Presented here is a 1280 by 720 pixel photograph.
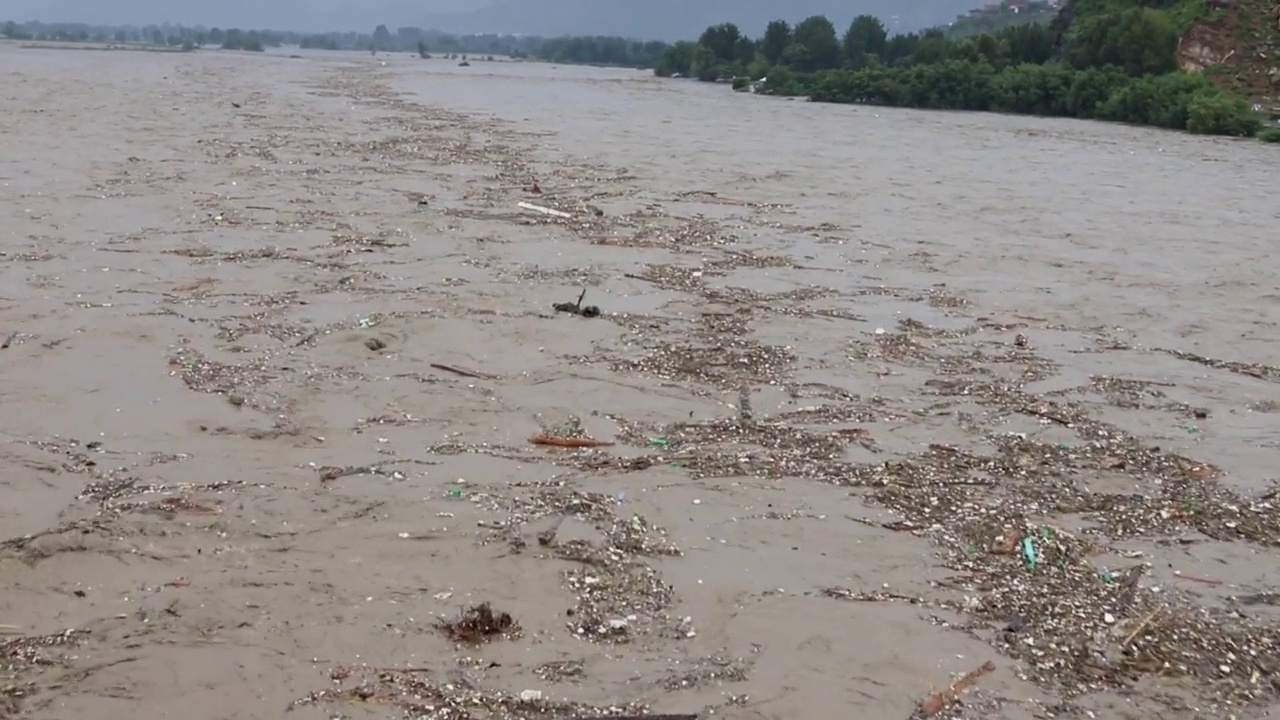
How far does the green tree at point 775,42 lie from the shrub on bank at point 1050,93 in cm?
939

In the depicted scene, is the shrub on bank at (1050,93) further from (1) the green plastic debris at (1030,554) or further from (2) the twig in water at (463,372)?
(1) the green plastic debris at (1030,554)

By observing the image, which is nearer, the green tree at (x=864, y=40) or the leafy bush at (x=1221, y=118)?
the leafy bush at (x=1221, y=118)

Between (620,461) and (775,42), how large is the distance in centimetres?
4371

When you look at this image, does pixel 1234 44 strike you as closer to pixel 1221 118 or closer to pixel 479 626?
pixel 1221 118

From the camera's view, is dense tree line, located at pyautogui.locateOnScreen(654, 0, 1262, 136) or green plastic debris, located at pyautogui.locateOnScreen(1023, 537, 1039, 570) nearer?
green plastic debris, located at pyautogui.locateOnScreen(1023, 537, 1039, 570)

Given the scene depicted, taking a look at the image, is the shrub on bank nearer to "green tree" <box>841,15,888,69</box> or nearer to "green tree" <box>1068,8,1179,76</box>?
"green tree" <box>1068,8,1179,76</box>

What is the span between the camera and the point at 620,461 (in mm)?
4934

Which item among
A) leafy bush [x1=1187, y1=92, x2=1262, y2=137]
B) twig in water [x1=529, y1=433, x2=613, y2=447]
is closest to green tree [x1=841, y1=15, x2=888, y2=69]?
leafy bush [x1=1187, y1=92, x2=1262, y2=137]

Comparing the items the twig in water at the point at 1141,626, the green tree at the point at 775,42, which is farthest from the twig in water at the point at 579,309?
the green tree at the point at 775,42

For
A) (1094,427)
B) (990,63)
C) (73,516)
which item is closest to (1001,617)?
(1094,427)

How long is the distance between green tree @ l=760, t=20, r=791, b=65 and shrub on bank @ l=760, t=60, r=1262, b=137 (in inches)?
370

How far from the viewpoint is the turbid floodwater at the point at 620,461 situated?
11.3 feet

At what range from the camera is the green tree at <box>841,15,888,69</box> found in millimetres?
43781

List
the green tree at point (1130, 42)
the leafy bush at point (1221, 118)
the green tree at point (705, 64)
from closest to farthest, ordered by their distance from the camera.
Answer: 1. the leafy bush at point (1221, 118)
2. the green tree at point (1130, 42)
3. the green tree at point (705, 64)
